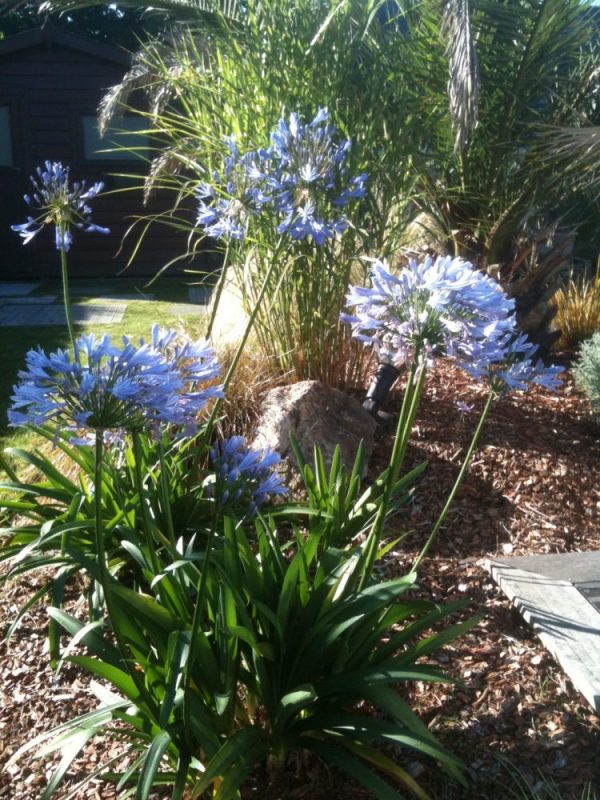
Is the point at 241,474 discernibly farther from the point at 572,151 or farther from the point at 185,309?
the point at 185,309

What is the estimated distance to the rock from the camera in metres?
3.92

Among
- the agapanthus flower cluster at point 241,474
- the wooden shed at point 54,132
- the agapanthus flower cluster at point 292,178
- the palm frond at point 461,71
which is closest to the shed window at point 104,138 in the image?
the wooden shed at point 54,132

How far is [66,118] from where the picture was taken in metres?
12.7

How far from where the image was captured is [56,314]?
9156 millimetres

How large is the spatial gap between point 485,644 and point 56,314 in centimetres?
742

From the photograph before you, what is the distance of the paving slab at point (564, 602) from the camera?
2551 mm

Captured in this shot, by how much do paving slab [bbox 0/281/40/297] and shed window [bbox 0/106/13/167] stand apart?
1968mm

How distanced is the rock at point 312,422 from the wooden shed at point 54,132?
366 inches

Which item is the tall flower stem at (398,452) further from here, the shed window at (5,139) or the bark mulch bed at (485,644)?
the shed window at (5,139)

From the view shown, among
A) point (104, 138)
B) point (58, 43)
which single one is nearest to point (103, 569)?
point (104, 138)

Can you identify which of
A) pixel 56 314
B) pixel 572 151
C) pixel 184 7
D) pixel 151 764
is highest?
pixel 184 7

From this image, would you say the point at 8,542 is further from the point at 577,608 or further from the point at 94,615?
the point at 577,608

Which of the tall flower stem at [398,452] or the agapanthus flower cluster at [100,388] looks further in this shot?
the tall flower stem at [398,452]

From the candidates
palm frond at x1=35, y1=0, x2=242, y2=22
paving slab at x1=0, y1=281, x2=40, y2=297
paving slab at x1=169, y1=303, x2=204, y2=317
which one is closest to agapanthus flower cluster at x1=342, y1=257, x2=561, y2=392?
palm frond at x1=35, y1=0, x2=242, y2=22
